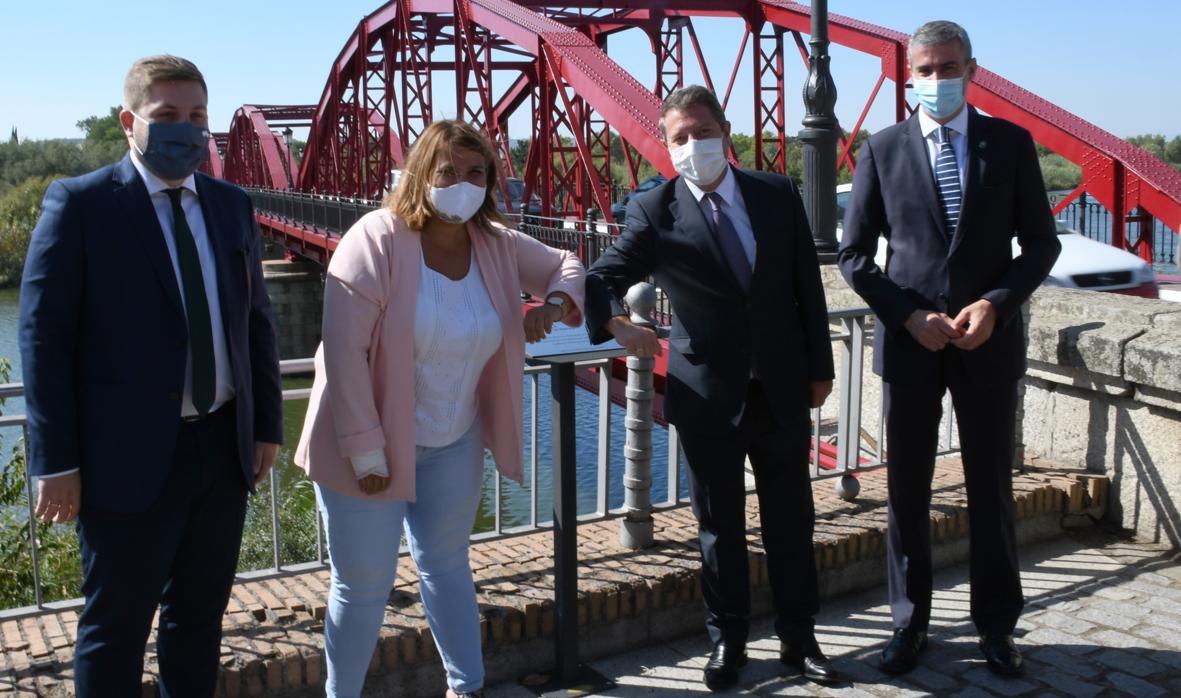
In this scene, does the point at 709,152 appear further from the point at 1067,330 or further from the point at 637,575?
the point at 1067,330

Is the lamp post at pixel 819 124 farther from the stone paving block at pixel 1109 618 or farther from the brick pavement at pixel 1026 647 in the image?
the stone paving block at pixel 1109 618

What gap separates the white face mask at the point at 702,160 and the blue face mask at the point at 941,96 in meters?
0.69

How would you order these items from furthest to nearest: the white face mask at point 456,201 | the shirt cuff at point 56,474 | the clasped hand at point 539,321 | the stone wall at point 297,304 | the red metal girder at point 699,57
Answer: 1. the stone wall at point 297,304
2. the red metal girder at point 699,57
3. the clasped hand at point 539,321
4. the white face mask at point 456,201
5. the shirt cuff at point 56,474

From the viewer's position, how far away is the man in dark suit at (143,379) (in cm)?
243

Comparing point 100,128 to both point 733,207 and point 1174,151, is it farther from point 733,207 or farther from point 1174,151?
point 733,207

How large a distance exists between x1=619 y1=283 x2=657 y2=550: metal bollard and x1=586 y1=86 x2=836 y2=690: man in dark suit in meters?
0.48

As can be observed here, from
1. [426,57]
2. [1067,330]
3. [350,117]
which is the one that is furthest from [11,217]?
[1067,330]

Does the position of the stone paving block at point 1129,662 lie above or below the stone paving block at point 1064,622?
below

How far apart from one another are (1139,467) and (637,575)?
2.34m

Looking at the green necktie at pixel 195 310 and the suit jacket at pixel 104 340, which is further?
the green necktie at pixel 195 310

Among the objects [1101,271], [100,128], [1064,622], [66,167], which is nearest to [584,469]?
[1101,271]

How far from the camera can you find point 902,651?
3502mm

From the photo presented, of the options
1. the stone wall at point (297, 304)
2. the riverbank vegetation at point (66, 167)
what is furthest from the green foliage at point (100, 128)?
the stone wall at point (297, 304)

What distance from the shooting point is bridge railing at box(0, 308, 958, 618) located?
381 cm
